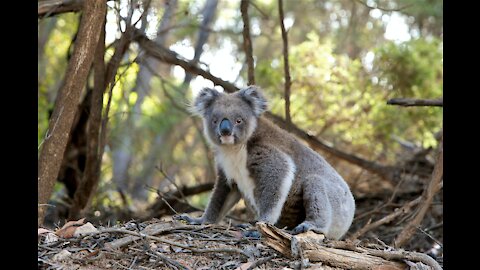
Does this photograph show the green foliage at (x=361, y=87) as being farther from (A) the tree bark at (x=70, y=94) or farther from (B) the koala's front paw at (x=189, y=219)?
(A) the tree bark at (x=70, y=94)

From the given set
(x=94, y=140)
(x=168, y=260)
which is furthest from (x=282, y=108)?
(x=168, y=260)

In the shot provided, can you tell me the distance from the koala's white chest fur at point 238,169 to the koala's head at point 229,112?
111mm

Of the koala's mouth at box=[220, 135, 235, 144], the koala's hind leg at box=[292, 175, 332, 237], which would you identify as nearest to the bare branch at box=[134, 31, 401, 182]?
the koala's hind leg at box=[292, 175, 332, 237]

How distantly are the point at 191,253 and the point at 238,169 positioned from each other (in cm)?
149

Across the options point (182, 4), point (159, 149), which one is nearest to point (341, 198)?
point (182, 4)

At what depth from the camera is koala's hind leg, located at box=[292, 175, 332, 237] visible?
17.8ft

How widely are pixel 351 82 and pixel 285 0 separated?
9.83 metres

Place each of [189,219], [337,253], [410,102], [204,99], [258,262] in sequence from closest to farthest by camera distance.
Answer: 1. [258,262]
2. [337,253]
3. [189,219]
4. [204,99]
5. [410,102]

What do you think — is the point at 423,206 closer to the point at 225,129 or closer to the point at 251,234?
the point at 225,129

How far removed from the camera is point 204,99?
5996mm

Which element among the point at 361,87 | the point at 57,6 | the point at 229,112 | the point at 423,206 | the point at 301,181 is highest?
the point at 57,6

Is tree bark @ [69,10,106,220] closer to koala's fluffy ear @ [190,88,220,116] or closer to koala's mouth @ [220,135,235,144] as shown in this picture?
koala's fluffy ear @ [190,88,220,116]
